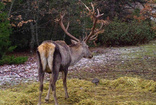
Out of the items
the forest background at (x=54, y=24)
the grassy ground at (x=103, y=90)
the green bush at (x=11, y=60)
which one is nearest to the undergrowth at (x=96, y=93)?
the grassy ground at (x=103, y=90)

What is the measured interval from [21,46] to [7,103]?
914 cm

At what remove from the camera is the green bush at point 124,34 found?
16.1m

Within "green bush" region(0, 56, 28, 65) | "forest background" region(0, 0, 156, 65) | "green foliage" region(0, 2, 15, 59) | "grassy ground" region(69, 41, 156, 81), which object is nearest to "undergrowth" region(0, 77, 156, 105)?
"grassy ground" region(69, 41, 156, 81)

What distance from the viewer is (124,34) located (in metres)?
15.9

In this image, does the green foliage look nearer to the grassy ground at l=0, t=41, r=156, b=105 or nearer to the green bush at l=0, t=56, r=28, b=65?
the green bush at l=0, t=56, r=28, b=65

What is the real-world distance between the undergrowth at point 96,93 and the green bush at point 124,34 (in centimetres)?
917

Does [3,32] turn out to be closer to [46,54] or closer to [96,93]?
[96,93]

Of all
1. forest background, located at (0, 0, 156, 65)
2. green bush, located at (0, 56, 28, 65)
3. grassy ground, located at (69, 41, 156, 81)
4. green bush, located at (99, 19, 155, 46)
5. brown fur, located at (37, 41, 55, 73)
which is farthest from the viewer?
green bush, located at (99, 19, 155, 46)

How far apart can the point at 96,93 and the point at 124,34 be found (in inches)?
401

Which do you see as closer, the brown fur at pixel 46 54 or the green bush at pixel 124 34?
the brown fur at pixel 46 54

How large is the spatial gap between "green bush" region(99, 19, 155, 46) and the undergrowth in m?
9.17

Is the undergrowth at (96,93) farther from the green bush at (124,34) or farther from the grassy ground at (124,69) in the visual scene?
the green bush at (124,34)

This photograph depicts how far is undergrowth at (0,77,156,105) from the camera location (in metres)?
5.40

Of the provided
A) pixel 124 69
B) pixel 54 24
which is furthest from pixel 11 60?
pixel 124 69
